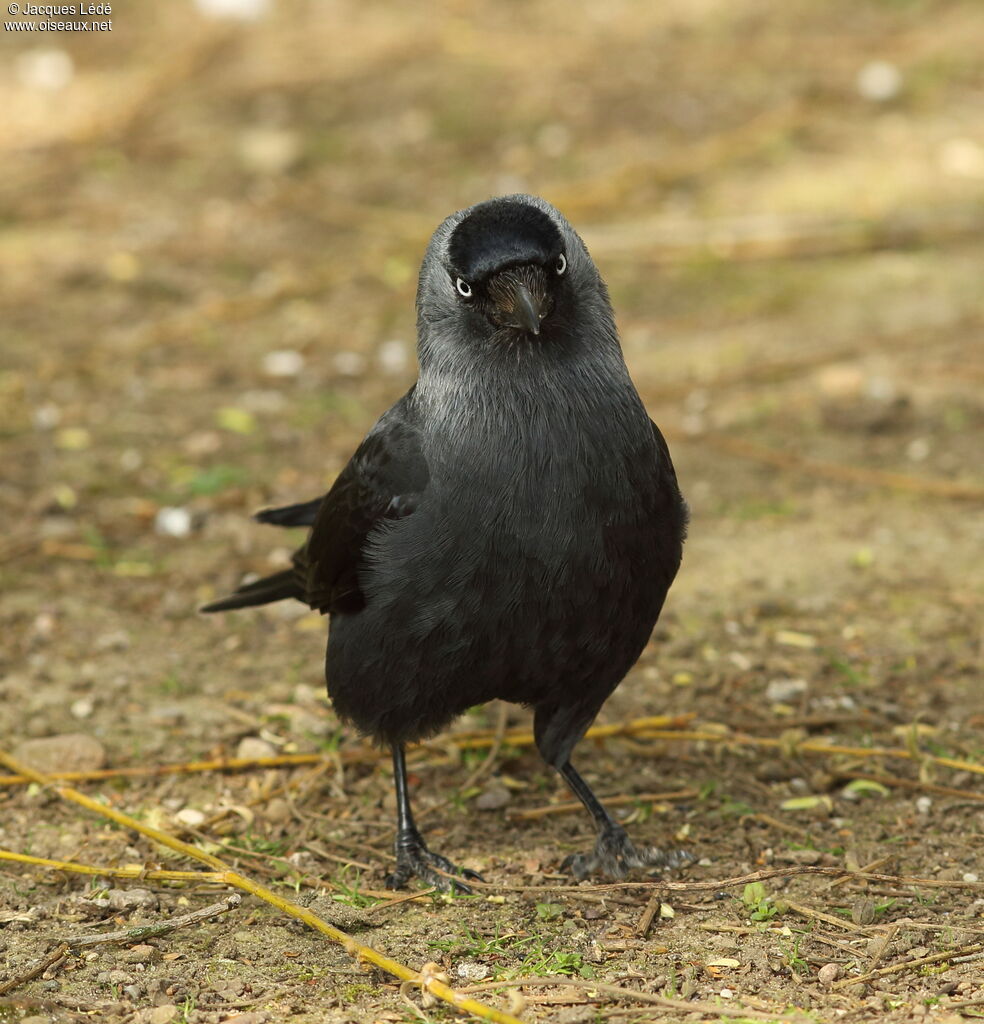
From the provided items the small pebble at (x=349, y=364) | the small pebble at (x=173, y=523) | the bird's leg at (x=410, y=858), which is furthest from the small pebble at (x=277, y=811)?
the small pebble at (x=349, y=364)

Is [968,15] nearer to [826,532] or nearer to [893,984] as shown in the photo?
[826,532]

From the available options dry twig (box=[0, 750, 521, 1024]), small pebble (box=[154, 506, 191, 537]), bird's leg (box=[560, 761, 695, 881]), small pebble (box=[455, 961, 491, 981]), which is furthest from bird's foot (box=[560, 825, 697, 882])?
small pebble (box=[154, 506, 191, 537])

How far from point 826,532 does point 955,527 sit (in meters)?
0.48

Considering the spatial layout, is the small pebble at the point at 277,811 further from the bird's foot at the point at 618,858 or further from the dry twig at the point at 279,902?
the bird's foot at the point at 618,858

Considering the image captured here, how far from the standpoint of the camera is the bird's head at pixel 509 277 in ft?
10.6

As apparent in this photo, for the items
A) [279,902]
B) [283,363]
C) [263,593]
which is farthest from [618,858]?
[283,363]

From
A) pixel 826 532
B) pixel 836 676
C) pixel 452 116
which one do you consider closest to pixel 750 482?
pixel 826 532

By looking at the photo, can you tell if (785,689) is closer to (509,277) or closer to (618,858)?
(618,858)

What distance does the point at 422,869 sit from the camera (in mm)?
3598

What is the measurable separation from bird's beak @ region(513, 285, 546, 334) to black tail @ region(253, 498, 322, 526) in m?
1.28

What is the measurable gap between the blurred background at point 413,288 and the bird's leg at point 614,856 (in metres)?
0.78

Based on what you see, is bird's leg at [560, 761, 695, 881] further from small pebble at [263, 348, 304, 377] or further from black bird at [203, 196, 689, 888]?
small pebble at [263, 348, 304, 377]

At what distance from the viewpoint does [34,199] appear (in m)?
8.77

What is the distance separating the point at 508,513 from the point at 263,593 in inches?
52.0
